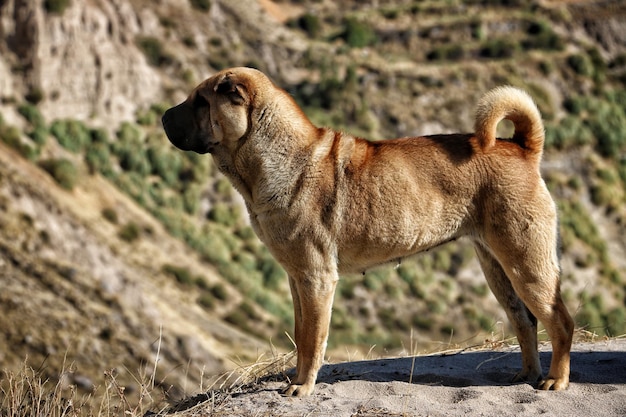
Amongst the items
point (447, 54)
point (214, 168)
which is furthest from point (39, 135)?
point (447, 54)

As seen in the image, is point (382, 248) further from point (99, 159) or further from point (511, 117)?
A: point (99, 159)

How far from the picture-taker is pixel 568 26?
42188 mm

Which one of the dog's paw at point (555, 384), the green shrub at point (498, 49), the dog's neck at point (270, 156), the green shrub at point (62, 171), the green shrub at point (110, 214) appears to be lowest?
the green shrub at point (110, 214)

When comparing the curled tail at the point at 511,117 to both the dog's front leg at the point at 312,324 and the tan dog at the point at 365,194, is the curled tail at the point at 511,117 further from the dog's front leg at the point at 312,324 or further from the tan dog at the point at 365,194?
the dog's front leg at the point at 312,324

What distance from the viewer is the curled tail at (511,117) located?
6.70m

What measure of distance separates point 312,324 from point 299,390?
1.72ft

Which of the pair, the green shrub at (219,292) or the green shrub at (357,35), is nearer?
the green shrub at (219,292)

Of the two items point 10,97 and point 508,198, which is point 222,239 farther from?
point 508,198

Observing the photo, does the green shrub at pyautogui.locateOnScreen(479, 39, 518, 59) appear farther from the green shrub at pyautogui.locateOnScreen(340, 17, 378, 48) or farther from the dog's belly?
the dog's belly

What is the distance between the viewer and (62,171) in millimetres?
24281

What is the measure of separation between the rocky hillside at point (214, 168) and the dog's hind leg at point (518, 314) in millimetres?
5798

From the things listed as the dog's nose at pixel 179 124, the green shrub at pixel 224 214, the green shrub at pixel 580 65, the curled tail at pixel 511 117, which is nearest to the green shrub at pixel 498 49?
the green shrub at pixel 580 65

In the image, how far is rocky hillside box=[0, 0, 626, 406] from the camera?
66.6ft

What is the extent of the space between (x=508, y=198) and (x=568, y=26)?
38543 millimetres
